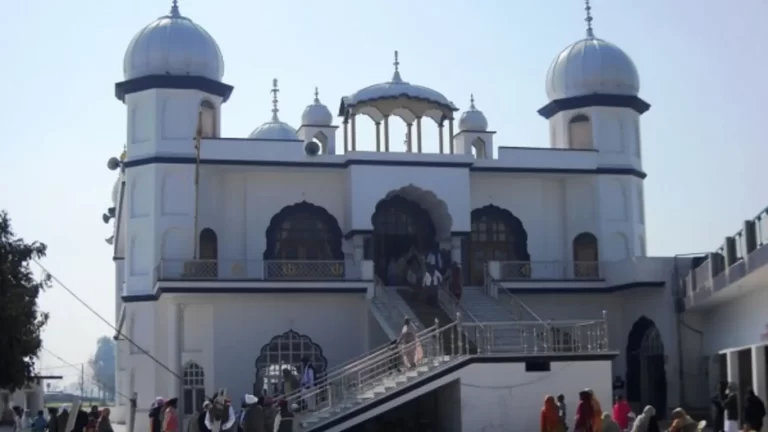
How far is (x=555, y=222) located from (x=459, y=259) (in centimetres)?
351

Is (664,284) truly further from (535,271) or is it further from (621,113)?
(621,113)

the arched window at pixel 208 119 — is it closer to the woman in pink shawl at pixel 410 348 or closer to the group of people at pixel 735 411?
the woman in pink shawl at pixel 410 348

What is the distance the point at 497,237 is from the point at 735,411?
41.4ft

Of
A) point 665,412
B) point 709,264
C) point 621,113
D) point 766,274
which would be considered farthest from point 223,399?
point 621,113

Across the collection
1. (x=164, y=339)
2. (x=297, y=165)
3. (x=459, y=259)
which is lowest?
(x=164, y=339)

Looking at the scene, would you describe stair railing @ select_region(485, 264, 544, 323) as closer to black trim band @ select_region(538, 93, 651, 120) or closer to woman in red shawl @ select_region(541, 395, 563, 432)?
black trim band @ select_region(538, 93, 651, 120)

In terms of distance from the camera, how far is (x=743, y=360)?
27.7m

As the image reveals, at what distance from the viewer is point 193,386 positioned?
3045cm

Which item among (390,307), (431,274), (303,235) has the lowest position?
(390,307)

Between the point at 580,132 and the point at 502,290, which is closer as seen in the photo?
the point at 502,290

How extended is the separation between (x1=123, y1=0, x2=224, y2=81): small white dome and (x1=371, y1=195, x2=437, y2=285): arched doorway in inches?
227

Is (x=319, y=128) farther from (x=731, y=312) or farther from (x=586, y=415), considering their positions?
(x=586, y=415)

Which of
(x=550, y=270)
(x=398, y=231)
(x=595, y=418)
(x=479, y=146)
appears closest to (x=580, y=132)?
(x=479, y=146)

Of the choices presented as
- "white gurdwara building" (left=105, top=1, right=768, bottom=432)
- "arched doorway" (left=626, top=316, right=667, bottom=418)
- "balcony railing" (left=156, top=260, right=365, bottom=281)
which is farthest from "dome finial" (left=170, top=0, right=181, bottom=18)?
"arched doorway" (left=626, top=316, right=667, bottom=418)
